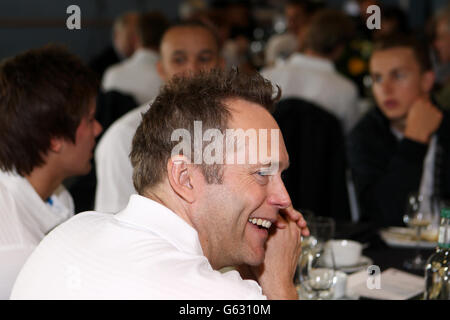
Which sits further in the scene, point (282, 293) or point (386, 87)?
point (386, 87)

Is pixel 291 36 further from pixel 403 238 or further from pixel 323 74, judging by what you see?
pixel 403 238

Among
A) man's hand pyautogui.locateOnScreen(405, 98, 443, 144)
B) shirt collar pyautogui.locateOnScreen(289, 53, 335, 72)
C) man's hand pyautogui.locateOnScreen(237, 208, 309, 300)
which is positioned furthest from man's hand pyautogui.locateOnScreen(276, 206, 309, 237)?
shirt collar pyautogui.locateOnScreen(289, 53, 335, 72)

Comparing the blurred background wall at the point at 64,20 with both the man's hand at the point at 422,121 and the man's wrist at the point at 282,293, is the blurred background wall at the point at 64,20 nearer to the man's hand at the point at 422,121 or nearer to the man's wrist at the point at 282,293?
the man's hand at the point at 422,121

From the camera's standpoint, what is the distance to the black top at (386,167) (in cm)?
237

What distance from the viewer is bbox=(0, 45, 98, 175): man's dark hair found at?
155 centimetres

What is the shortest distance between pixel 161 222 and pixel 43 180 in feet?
2.48

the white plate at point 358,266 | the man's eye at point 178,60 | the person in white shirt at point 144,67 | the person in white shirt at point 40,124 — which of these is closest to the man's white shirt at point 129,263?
the person in white shirt at point 40,124

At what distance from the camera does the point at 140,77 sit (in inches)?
161

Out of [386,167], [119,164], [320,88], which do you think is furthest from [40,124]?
[320,88]
